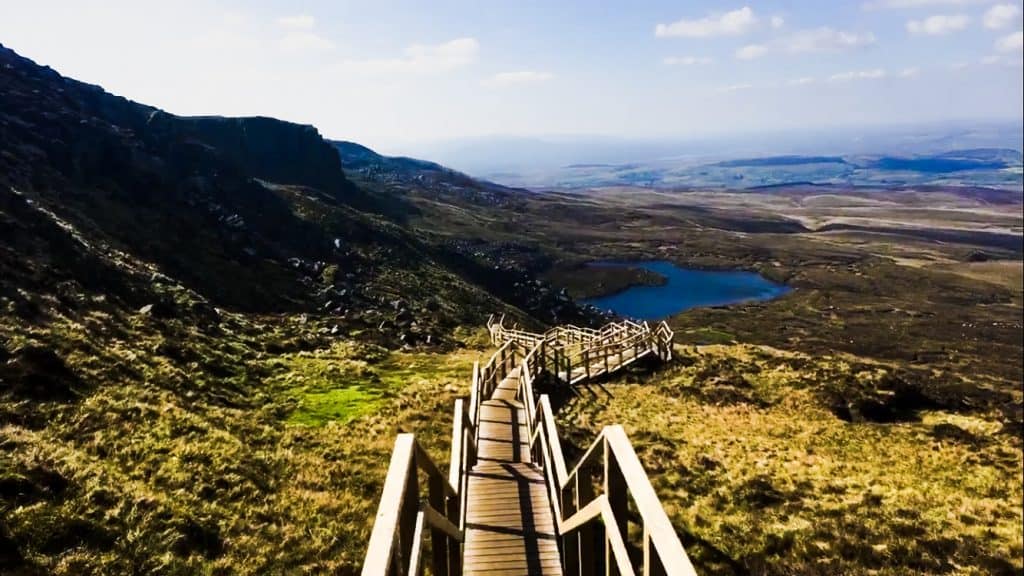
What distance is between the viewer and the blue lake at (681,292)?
336ft

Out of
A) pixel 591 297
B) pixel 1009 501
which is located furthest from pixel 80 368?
pixel 591 297

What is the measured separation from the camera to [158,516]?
34.4ft

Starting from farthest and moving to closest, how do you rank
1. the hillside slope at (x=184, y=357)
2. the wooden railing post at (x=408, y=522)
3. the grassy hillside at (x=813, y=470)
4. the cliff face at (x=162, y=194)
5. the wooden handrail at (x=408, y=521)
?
the cliff face at (x=162, y=194) → the grassy hillside at (x=813, y=470) → the hillside slope at (x=184, y=357) → the wooden railing post at (x=408, y=522) → the wooden handrail at (x=408, y=521)

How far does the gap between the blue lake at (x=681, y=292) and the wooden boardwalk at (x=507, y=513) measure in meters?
80.9

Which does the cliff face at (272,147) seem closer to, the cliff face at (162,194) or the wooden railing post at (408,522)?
the cliff face at (162,194)

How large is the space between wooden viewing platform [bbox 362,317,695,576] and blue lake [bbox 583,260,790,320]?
81293 millimetres

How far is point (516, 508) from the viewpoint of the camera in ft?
33.2

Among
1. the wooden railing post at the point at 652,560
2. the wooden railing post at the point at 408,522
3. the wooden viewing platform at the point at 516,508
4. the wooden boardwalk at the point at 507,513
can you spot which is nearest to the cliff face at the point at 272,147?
the wooden boardwalk at the point at 507,513

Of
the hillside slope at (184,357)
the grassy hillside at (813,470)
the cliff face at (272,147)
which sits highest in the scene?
the cliff face at (272,147)

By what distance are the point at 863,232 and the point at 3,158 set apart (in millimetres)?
218986

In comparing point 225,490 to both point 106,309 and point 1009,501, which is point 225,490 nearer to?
point 106,309

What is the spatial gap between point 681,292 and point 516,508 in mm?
112205

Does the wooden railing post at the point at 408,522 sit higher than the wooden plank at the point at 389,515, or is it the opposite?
the wooden plank at the point at 389,515

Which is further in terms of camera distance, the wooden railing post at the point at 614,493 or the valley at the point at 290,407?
the valley at the point at 290,407
